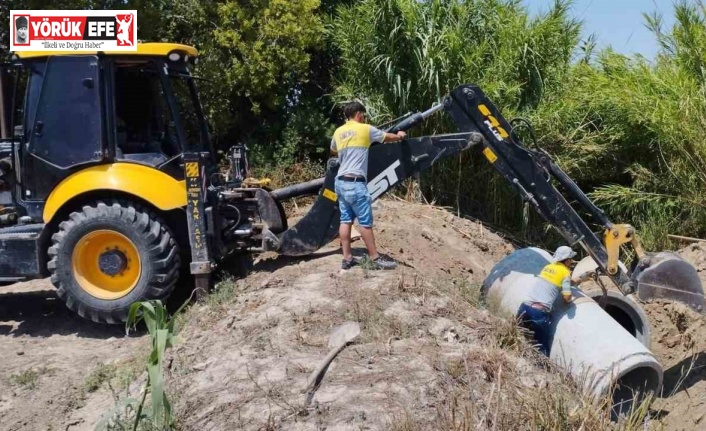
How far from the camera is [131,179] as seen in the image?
7.30 metres

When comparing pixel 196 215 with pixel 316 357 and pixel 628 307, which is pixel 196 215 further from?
pixel 628 307

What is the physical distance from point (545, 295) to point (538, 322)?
239 mm

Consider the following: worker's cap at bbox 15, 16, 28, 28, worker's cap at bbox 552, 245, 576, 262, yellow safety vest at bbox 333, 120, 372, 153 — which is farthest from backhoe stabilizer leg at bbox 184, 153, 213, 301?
worker's cap at bbox 552, 245, 576, 262

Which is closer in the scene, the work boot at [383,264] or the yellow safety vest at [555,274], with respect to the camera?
the yellow safety vest at [555,274]

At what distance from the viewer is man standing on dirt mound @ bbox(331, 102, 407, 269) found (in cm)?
741

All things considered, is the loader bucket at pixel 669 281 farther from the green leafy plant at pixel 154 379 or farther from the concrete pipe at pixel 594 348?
the green leafy plant at pixel 154 379

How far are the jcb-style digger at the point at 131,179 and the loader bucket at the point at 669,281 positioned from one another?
0.33ft

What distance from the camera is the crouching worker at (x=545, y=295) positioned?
6.70m

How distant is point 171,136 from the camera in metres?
7.80

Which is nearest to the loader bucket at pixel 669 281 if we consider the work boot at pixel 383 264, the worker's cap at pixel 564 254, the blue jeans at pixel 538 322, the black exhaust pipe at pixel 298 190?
the worker's cap at pixel 564 254

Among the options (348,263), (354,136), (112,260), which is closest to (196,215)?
(112,260)

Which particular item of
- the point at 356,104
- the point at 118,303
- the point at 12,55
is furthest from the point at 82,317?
the point at 356,104

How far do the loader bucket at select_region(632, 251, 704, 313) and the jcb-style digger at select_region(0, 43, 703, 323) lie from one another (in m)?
0.10

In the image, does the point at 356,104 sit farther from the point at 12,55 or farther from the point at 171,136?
the point at 12,55
